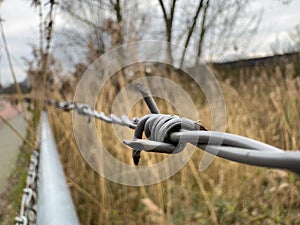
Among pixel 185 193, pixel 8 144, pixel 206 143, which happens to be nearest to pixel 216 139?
pixel 206 143

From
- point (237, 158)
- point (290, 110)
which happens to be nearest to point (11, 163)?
point (290, 110)

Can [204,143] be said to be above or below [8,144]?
above

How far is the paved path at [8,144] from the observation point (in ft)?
5.84

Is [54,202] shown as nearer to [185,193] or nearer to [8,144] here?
[185,193]

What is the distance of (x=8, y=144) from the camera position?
2.47m

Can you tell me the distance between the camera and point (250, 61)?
18.8ft

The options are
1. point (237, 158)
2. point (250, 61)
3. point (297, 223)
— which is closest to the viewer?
point (237, 158)

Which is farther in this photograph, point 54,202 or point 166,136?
point 54,202

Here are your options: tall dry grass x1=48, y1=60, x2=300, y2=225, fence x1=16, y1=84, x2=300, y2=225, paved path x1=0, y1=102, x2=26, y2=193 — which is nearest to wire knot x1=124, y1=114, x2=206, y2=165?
fence x1=16, y1=84, x2=300, y2=225

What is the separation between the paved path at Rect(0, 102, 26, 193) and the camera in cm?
178

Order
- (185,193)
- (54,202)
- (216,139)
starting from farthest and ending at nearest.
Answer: (185,193) < (54,202) < (216,139)

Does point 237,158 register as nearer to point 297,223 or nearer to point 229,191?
point 297,223

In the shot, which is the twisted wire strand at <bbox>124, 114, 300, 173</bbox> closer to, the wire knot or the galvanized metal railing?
the wire knot

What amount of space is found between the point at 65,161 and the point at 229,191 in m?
0.72
